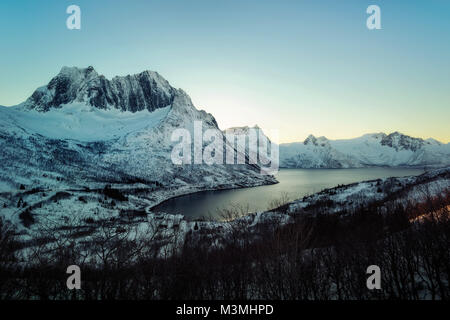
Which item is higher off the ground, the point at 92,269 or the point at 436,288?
the point at 92,269

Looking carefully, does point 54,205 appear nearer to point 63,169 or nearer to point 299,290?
point 63,169

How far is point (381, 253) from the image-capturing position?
1595cm

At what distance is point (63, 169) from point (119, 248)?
18503cm

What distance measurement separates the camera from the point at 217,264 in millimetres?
15484

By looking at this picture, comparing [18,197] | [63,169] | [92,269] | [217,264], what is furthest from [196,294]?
[63,169]

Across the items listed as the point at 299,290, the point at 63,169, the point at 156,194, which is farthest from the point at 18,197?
the point at 299,290

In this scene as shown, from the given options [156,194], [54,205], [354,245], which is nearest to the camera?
[354,245]

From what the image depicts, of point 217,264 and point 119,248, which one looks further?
point 217,264

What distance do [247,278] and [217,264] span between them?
2.03 metres
